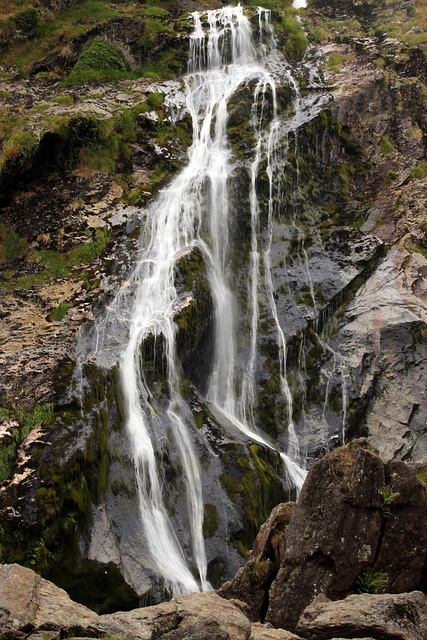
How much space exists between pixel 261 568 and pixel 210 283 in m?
8.93

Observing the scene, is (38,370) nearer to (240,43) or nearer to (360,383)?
(360,383)

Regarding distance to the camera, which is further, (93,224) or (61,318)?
(93,224)

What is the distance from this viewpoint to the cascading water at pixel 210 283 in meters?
10.3

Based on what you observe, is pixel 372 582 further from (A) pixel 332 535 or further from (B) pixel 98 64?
(B) pixel 98 64

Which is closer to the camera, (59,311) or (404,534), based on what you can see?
(404,534)

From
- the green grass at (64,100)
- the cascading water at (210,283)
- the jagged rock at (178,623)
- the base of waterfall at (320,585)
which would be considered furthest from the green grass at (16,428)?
the green grass at (64,100)

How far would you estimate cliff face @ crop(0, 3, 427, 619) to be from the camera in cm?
931

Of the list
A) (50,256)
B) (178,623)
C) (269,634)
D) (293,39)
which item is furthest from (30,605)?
(293,39)

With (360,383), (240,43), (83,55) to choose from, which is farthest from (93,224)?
(240,43)

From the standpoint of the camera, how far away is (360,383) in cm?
1455

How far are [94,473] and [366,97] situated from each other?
65.4 feet

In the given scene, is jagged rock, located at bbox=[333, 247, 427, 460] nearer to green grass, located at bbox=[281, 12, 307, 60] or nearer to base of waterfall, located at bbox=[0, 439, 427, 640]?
base of waterfall, located at bbox=[0, 439, 427, 640]

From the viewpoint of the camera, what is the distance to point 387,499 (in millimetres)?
6484

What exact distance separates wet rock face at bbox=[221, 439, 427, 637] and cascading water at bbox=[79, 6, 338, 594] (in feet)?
11.2
